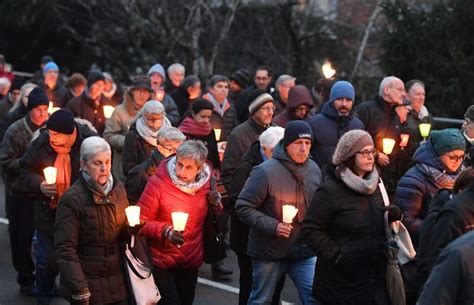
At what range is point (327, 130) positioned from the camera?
1045 cm

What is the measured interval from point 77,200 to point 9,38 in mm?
17594

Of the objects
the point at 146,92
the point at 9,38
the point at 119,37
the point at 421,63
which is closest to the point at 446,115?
the point at 421,63

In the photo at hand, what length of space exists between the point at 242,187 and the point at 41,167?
190 cm

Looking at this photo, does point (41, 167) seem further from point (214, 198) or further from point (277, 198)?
point (277, 198)

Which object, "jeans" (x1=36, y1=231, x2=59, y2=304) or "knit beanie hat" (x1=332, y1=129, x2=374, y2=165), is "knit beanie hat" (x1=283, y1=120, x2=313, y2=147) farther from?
"jeans" (x1=36, y1=231, x2=59, y2=304)

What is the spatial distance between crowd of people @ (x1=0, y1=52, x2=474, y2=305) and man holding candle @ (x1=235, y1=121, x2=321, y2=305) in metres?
0.01

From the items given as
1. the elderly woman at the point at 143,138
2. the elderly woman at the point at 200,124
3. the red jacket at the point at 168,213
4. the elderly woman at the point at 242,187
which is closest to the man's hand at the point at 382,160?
the elderly woman at the point at 200,124

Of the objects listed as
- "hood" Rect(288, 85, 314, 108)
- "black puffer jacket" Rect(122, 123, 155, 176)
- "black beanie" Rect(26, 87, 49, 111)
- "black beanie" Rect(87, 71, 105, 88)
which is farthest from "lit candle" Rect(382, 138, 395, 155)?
"black beanie" Rect(87, 71, 105, 88)

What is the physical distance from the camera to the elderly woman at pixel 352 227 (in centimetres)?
704

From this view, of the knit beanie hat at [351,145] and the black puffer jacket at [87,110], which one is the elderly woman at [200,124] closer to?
the black puffer jacket at [87,110]

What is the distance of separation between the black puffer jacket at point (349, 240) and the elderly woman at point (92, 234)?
1434 millimetres

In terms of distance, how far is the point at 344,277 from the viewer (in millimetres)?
7133

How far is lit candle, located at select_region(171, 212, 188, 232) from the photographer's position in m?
7.46

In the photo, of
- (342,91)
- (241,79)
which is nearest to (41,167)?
(342,91)
